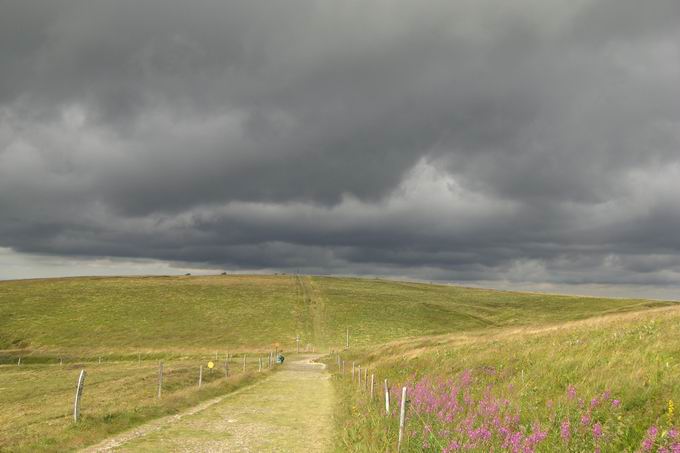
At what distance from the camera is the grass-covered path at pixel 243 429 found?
14000 mm

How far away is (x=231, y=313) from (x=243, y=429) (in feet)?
296

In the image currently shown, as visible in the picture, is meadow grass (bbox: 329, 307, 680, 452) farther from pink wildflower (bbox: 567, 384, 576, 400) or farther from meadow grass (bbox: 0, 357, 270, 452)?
meadow grass (bbox: 0, 357, 270, 452)

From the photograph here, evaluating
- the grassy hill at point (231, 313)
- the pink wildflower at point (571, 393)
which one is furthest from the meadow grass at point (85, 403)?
the grassy hill at point (231, 313)

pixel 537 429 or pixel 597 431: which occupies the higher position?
pixel 597 431

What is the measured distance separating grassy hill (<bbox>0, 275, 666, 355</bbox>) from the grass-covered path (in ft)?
200

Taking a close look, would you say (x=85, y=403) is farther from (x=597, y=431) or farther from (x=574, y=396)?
(x=597, y=431)

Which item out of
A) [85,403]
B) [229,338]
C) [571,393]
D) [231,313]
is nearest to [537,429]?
[571,393]

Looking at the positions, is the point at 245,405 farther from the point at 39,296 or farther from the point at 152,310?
the point at 39,296

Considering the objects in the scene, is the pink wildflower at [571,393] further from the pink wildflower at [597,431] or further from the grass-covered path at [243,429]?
the grass-covered path at [243,429]

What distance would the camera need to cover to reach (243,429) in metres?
16.7

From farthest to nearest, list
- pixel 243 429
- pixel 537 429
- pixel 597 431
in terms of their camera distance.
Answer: pixel 243 429 < pixel 537 429 < pixel 597 431

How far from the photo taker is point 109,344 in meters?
83.3

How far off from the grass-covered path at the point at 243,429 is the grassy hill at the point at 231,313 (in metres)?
60.9

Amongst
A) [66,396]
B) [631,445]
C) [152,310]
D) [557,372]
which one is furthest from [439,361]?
[152,310]
